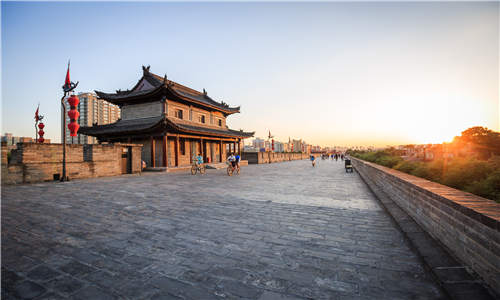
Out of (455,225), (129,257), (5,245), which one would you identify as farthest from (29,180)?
(455,225)

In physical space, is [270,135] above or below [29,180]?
above

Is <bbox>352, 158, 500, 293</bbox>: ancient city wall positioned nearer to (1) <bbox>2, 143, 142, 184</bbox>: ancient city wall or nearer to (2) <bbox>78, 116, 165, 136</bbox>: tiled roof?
(1) <bbox>2, 143, 142, 184</bbox>: ancient city wall

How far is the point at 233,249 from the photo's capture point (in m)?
2.98

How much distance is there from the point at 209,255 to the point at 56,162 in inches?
534

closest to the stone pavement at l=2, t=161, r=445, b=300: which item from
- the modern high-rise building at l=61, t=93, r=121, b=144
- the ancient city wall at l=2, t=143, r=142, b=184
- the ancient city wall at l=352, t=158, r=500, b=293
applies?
the ancient city wall at l=352, t=158, r=500, b=293

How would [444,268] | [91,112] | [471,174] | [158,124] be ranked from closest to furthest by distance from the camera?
[444,268] < [471,174] < [158,124] < [91,112]

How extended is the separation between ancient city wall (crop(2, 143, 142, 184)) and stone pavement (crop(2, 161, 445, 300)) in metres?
7.58

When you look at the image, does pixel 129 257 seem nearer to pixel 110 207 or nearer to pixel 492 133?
pixel 110 207

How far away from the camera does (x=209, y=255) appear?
281 cm

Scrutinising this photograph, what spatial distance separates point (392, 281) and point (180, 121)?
22821 mm

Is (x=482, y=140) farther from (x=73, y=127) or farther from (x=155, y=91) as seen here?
(x=73, y=127)

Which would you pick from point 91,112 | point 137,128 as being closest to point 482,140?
point 137,128

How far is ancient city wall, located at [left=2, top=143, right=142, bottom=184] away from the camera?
1020 cm

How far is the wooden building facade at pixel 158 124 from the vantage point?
19797 mm
